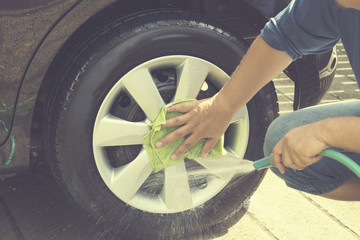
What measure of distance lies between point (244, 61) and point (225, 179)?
626 millimetres

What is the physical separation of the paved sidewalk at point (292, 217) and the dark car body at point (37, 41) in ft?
2.24

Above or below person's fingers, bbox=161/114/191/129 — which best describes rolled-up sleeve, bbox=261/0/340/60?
above

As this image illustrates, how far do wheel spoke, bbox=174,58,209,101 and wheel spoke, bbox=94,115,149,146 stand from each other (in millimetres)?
202

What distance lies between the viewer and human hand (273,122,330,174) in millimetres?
1464

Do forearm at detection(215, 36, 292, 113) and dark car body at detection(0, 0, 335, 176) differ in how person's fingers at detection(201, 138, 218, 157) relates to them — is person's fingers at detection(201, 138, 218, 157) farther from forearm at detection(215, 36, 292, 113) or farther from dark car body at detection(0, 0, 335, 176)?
dark car body at detection(0, 0, 335, 176)

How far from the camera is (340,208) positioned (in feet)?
8.15

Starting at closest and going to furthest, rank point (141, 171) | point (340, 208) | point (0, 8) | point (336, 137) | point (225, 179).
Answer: point (336, 137) → point (0, 8) → point (141, 171) → point (225, 179) → point (340, 208)

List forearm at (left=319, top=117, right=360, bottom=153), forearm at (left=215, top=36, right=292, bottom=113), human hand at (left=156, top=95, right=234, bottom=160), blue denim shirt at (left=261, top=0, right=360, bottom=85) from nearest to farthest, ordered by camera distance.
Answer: forearm at (left=319, top=117, right=360, bottom=153) < blue denim shirt at (left=261, top=0, right=360, bottom=85) < forearm at (left=215, top=36, right=292, bottom=113) < human hand at (left=156, top=95, right=234, bottom=160)

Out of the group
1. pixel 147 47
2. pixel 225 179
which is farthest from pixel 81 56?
pixel 225 179

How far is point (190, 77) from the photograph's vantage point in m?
2.02

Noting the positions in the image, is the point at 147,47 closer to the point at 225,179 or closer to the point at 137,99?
the point at 137,99

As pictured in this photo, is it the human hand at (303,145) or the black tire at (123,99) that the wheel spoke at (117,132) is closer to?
the black tire at (123,99)

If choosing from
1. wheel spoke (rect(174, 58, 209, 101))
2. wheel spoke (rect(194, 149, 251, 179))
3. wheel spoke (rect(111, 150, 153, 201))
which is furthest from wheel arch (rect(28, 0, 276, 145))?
wheel spoke (rect(194, 149, 251, 179))

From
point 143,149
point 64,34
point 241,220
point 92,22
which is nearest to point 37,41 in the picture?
point 64,34
